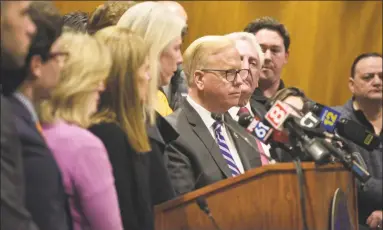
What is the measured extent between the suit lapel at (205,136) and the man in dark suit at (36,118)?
0.95 metres

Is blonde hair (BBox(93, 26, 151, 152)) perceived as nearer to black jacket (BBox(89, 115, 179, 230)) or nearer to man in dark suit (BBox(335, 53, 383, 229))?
black jacket (BBox(89, 115, 179, 230))

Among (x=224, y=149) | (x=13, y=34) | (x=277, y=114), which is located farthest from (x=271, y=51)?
(x=13, y=34)

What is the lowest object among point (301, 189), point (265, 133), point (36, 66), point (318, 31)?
point (318, 31)

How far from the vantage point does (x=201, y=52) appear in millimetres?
3195

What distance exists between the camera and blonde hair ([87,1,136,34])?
317cm

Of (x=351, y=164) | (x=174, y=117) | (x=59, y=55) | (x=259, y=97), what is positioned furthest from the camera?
(x=259, y=97)

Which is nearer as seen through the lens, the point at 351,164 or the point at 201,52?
the point at 351,164

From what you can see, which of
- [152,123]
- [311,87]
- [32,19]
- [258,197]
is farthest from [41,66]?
[311,87]

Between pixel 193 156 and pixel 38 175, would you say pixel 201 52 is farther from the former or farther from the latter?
pixel 38 175

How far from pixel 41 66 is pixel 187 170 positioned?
3.01 feet

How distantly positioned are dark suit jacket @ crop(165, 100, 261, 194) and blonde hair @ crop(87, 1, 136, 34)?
1.25 ft

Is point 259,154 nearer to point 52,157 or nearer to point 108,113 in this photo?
point 108,113

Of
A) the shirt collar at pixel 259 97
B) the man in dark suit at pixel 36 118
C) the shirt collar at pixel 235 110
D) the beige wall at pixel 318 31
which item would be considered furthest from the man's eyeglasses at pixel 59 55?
the beige wall at pixel 318 31

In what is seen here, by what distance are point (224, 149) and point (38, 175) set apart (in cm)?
116
